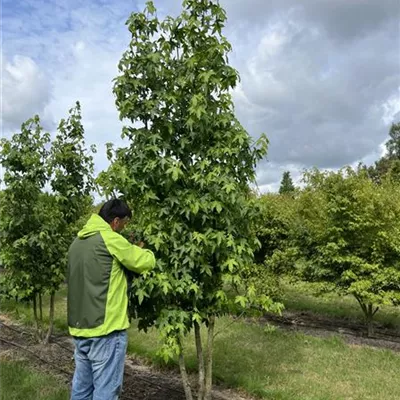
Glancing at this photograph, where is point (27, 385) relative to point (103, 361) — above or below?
below

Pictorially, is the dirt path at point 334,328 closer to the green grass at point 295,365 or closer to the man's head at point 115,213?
the green grass at point 295,365

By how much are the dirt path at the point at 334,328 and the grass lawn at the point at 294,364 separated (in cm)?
105

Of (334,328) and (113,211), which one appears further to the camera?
(334,328)

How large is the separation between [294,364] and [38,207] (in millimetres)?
5214

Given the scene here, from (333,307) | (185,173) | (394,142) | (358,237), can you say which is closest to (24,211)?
(185,173)

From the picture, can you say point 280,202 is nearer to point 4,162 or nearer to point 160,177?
point 4,162

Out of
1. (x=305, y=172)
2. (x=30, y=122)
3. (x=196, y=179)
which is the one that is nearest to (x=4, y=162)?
(x=30, y=122)

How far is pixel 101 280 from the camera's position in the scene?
144 inches

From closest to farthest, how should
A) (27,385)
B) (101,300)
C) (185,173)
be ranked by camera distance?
1. (101,300)
2. (185,173)
3. (27,385)

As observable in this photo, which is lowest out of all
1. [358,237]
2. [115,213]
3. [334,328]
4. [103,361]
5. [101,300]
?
[334,328]

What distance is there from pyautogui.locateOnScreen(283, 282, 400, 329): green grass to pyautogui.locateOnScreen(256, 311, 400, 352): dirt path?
37 centimetres

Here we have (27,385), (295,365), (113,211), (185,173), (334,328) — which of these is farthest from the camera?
(334,328)

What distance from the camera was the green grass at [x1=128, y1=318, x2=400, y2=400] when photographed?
6.29 metres

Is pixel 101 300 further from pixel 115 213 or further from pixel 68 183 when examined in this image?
pixel 68 183
